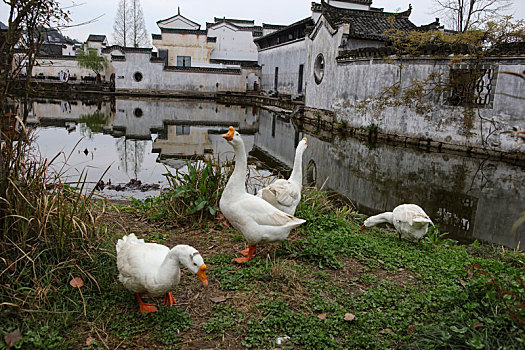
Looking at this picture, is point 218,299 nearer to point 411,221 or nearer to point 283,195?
point 283,195

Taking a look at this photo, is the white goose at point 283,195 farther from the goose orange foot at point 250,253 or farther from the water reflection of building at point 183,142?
the water reflection of building at point 183,142

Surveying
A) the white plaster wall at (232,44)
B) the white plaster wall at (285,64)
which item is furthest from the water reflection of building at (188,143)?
the white plaster wall at (232,44)

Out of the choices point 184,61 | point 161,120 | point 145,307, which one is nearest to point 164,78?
point 184,61

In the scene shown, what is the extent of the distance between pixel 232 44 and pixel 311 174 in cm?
3147

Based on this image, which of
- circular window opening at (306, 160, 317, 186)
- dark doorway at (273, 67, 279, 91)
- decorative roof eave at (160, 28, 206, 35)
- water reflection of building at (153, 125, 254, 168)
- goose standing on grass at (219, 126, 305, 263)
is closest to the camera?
goose standing on grass at (219, 126, 305, 263)

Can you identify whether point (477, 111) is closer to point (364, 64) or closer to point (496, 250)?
point (364, 64)

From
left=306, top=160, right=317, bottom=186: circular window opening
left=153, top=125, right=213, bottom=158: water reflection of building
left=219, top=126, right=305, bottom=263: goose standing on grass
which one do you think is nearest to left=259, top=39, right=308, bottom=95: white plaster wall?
left=153, top=125, right=213, bottom=158: water reflection of building

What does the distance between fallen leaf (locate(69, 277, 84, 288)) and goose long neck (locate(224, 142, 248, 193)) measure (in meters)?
1.35

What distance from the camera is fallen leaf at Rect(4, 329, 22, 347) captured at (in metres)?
2.21

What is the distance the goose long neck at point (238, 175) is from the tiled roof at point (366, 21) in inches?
624

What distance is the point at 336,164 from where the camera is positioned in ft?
33.5

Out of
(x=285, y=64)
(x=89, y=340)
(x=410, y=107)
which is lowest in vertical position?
(x=89, y=340)

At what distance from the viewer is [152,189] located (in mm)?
6965

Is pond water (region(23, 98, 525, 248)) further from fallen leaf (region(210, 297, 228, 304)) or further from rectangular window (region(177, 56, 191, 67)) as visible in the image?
rectangular window (region(177, 56, 191, 67))
